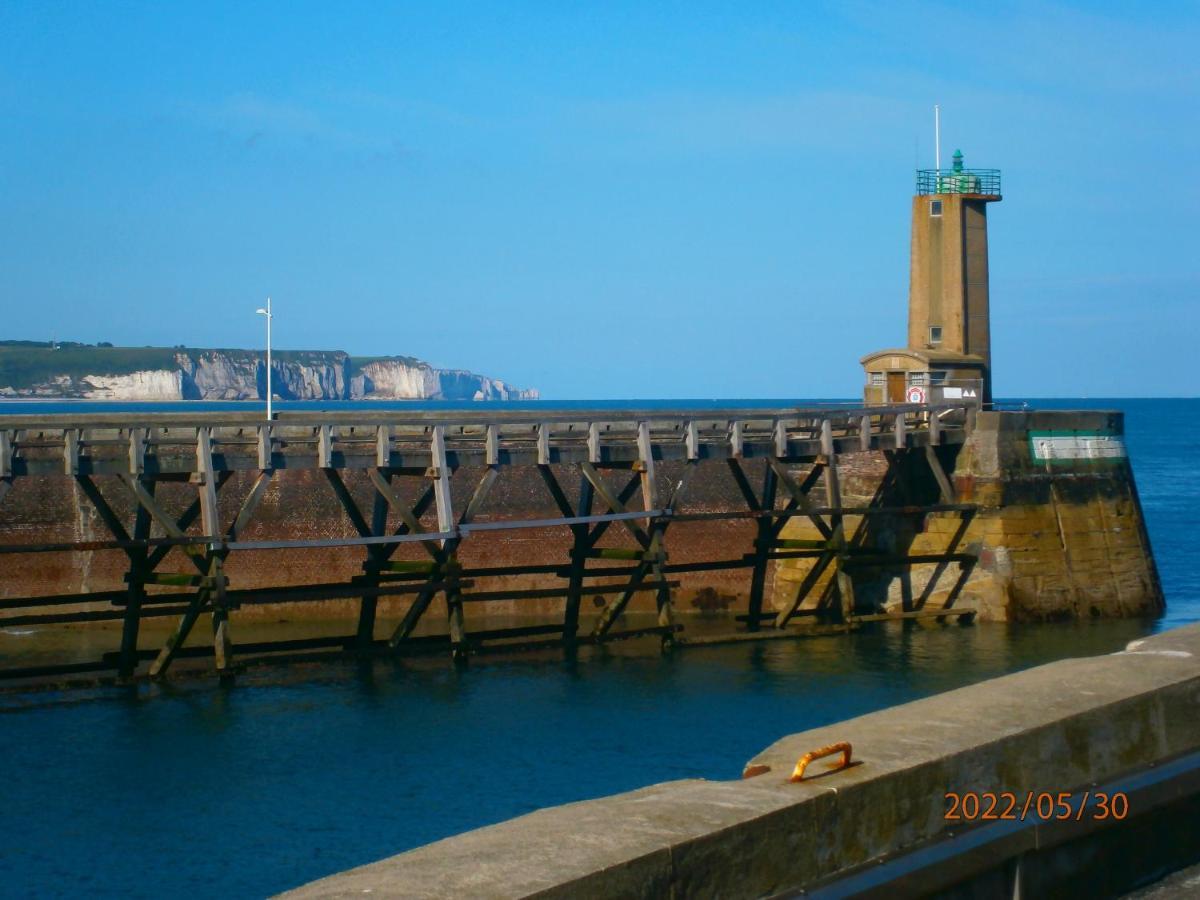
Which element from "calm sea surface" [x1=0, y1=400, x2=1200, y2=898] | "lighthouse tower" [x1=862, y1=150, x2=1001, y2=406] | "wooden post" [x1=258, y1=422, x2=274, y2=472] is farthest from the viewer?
"lighthouse tower" [x1=862, y1=150, x2=1001, y2=406]

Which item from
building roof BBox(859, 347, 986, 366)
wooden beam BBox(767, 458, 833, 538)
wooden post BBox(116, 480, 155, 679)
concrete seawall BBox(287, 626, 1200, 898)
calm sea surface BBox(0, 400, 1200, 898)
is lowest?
calm sea surface BBox(0, 400, 1200, 898)

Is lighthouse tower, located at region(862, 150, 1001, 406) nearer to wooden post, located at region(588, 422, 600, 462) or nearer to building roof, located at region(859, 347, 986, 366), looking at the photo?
building roof, located at region(859, 347, 986, 366)

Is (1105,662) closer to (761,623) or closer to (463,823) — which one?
(463,823)

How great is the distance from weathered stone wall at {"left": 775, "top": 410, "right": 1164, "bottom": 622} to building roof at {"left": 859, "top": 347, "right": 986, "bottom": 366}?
300 cm

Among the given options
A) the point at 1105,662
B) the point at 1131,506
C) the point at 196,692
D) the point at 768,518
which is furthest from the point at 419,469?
the point at 1105,662

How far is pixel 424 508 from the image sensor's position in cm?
2275

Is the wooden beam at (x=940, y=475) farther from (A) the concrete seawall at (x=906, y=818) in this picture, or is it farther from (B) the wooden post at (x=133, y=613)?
(A) the concrete seawall at (x=906, y=818)

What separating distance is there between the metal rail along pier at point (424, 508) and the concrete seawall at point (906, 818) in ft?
46.4

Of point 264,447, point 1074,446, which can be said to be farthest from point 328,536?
point 1074,446

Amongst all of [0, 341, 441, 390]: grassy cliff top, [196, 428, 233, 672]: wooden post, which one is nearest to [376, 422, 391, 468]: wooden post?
[196, 428, 233, 672]: wooden post

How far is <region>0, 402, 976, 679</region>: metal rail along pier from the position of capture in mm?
18781

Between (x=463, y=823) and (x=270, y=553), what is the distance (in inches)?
572

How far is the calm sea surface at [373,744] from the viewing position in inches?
504

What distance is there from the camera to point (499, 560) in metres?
28.0
